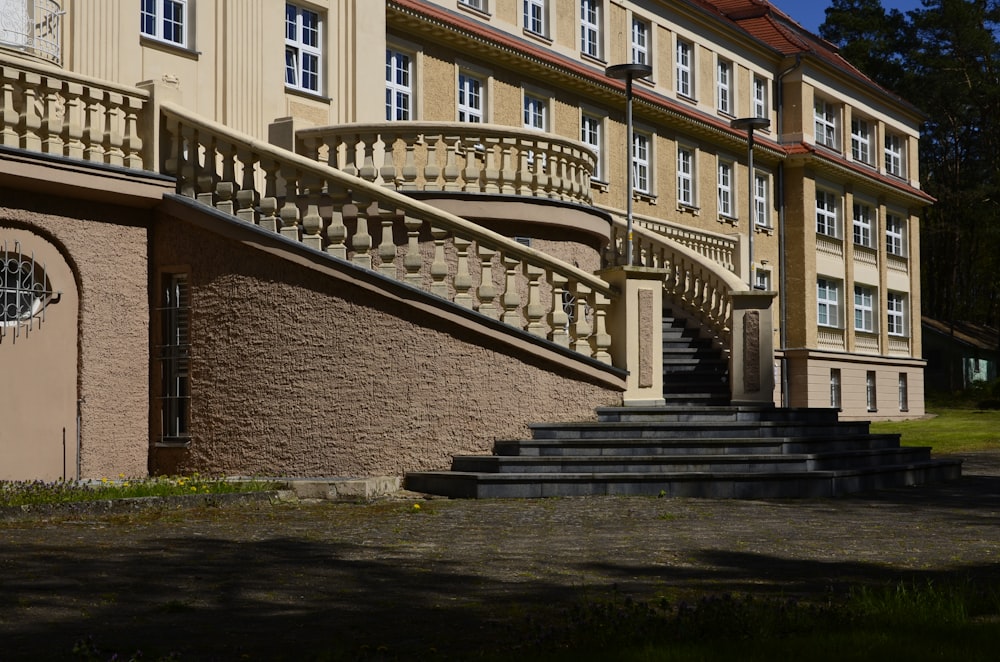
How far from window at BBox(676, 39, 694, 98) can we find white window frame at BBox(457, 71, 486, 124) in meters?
9.88

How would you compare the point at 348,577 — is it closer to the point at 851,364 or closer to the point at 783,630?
the point at 783,630

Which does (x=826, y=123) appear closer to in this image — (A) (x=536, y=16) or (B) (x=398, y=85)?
(A) (x=536, y=16)

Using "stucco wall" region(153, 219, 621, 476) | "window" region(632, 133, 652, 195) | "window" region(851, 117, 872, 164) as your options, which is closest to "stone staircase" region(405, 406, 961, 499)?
"stucco wall" region(153, 219, 621, 476)

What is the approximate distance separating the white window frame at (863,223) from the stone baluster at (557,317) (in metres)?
29.8

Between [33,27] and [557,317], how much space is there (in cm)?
706

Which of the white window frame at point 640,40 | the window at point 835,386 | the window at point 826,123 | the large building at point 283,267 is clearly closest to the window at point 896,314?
the window at point 835,386

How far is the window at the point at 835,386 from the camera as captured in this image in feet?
130

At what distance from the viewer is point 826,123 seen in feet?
137

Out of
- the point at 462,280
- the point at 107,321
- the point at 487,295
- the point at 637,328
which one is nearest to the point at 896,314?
the point at 637,328

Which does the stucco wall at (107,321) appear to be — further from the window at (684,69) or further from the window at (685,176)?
the window at (684,69)

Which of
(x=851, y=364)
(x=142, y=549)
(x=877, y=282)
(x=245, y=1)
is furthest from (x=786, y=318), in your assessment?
(x=142, y=549)

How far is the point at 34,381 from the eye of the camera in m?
13.5

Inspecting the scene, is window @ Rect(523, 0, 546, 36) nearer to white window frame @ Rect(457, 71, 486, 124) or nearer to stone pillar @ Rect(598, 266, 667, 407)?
white window frame @ Rect(457, 71, 486, 124)

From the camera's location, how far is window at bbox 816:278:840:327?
132 feet
